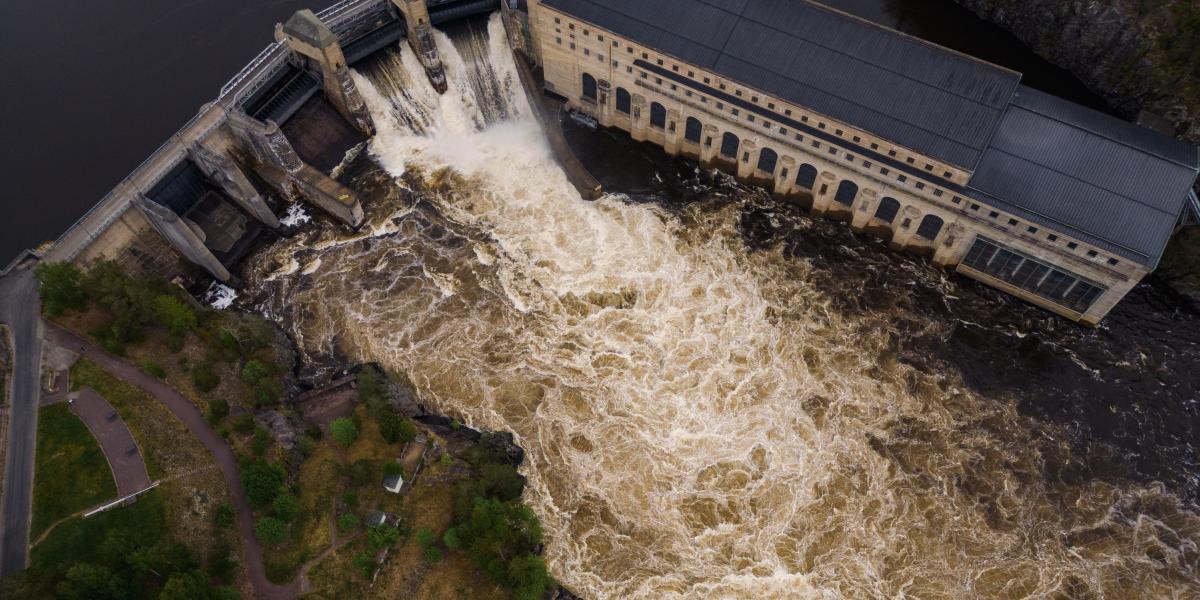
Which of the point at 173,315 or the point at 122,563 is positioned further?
the point at 173,315

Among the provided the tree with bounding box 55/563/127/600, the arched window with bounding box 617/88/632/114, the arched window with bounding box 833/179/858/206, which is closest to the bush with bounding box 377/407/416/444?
the tree with bounding box 55/563/127/600

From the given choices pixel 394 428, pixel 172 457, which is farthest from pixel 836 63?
pixel 172 457

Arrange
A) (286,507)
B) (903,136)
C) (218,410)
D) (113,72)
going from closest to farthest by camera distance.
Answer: (286,507), (218,410), (903,136), (113,72)

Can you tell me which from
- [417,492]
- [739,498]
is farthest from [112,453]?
[739,498]

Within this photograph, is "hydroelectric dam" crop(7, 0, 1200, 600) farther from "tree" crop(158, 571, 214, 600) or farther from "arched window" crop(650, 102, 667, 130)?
"tree" crop(158, 571, 214, 600)

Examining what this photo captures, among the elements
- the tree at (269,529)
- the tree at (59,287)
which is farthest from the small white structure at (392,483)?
the tree at (59,287)

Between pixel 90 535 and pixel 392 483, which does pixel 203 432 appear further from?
pixel 392 483
